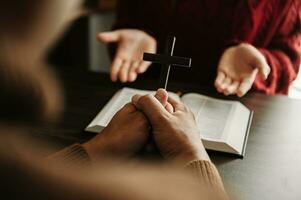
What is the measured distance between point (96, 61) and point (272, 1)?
0.93 meters

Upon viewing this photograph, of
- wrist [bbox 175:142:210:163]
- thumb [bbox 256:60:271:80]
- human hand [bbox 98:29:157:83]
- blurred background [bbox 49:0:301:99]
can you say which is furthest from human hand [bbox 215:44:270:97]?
blurred background [bbox 49:0:301:99]

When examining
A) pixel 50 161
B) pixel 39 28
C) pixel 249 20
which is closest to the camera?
pixel 50 161

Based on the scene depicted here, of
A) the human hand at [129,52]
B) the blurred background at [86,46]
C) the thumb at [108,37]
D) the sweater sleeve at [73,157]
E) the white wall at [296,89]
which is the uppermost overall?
the thumb at [108,37]

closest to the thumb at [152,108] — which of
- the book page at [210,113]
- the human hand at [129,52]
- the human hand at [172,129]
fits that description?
the human hand at [172,129]

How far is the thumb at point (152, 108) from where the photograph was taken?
30.5 inches

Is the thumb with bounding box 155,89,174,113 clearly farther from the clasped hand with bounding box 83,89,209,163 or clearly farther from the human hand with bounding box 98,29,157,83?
the human hand with bounding box 98,29,157,83

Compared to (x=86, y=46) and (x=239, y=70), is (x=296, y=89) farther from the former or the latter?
(x=86, y=46)

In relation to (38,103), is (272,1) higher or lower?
higher

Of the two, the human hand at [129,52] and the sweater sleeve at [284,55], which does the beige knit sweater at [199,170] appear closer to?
the human hand at [129,52]

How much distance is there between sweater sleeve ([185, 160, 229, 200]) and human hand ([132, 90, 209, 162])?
0.02 m

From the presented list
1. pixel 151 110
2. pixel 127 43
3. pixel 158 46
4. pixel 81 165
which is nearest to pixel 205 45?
pixel 158 46

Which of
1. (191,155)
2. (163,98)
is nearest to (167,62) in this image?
(163,98)

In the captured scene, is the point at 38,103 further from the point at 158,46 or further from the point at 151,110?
the point at 158,46

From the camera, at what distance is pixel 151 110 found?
2.56 feet
